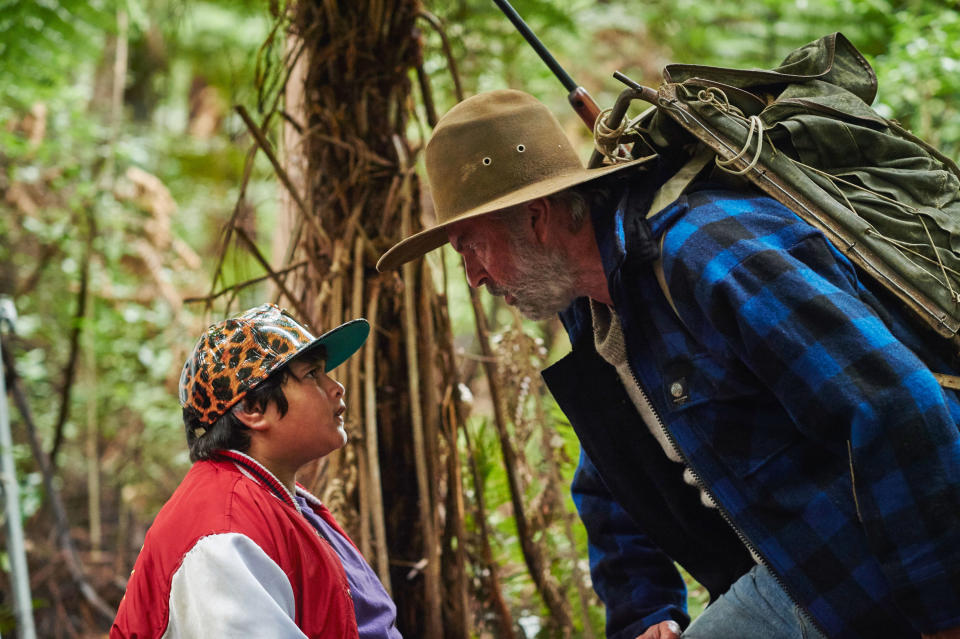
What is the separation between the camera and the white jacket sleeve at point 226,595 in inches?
59.1

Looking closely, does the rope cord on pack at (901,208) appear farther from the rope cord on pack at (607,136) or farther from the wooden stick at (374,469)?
the wooden stick at (374,469)

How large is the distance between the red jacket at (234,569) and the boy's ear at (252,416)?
73 mm

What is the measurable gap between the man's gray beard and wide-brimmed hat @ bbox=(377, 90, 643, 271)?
0.12 m

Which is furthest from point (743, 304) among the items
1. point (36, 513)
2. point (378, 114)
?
point (36, 513)

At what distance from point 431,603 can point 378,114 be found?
63.8 inches

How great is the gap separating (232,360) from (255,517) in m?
0.37

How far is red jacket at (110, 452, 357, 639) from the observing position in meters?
1.53

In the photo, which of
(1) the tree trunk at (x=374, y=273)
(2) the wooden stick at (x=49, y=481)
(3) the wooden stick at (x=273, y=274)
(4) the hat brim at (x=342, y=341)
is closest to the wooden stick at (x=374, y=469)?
(1) the tree trunk at (x=374, y=273)

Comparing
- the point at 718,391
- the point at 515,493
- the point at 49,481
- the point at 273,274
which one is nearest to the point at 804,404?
the point at 718,391

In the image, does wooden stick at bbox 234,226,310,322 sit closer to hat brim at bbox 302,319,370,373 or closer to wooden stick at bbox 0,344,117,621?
hat brim at bbox 302,319,370,373

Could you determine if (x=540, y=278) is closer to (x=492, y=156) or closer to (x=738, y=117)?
(x=492, y=156)

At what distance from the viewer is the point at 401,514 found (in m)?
2.81

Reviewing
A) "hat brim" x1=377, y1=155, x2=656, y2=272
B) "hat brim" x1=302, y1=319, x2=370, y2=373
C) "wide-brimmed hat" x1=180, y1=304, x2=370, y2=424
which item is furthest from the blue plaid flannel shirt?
"wide-brimmed hat" x1=180, y1=304, x2=370, y2=424

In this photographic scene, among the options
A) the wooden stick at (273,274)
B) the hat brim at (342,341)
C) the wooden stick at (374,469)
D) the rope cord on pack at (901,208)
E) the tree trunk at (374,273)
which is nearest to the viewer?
the rope cord on pack at (901,208)
